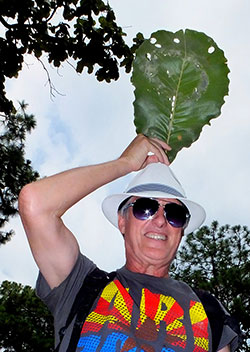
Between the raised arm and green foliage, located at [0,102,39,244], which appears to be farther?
green foliage, located at [0,102,39,244]

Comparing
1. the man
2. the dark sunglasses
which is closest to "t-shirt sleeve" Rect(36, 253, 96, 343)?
the man

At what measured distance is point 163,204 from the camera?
8.39ft

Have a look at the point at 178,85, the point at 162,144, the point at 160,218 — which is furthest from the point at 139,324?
the point at 178,85

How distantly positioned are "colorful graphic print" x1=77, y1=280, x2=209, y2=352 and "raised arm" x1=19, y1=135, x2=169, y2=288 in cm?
23

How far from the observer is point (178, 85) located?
3.14 meters

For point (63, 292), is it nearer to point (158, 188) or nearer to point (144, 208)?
point (144, 208)

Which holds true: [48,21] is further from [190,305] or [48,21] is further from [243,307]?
[243,307]

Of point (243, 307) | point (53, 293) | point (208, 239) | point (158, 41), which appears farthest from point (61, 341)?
point (208, 239)

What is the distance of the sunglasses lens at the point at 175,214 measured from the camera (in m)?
2.51

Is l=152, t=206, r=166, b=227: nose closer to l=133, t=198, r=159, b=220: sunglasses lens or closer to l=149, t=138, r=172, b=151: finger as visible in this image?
l=133, t=198, r=159, b=220: sunglasses lens

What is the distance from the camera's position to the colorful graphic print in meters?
2.11

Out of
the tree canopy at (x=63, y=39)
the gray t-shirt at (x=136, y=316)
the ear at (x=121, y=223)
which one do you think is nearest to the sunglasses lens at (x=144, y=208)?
the ear at (x=121, y=223)

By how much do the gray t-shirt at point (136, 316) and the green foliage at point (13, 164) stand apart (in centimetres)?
788

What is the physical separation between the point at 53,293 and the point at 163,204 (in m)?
0.68
